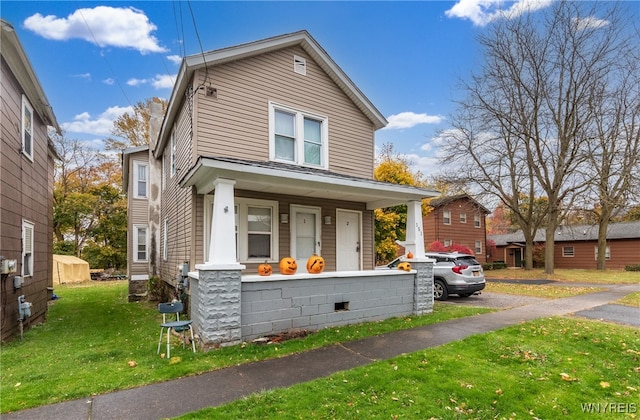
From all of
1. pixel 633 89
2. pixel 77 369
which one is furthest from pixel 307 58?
pixel 633 89

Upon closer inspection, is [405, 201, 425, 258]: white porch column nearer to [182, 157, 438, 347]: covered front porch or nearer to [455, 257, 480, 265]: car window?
[182, 157, 438, 347]: covered front porch

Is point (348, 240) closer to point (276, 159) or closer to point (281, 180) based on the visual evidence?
point (276, 159)

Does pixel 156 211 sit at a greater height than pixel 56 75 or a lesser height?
lesser

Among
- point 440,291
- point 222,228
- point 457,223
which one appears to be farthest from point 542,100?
point 222,228

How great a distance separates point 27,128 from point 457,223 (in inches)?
1135

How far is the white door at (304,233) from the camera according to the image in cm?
888

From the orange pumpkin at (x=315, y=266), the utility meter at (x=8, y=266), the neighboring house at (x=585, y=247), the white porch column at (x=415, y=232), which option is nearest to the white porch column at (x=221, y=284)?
the orange pumpkin at (x=315, y=266)

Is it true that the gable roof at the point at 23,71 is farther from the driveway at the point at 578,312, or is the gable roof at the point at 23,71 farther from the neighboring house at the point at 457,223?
the neighboring house at the point at 457,223

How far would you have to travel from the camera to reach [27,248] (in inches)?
318

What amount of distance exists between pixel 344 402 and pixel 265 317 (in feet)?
8.75

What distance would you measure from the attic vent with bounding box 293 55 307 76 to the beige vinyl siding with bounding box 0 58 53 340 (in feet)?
19.8

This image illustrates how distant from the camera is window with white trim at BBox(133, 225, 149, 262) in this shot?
16.0 meters

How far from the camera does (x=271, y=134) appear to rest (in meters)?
8.59

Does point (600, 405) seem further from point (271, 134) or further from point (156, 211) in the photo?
point (156, 211)
